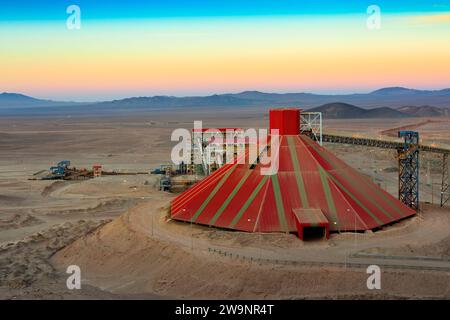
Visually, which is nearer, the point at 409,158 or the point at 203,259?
the point at 203,259

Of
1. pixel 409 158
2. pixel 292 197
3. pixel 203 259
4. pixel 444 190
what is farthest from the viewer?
pixel 444 190

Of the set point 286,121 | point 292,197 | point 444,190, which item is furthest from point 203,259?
point 444,190

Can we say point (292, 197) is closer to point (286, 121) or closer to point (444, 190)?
point (286, 121)

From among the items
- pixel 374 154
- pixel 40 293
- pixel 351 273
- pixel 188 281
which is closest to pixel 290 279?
pixel 351 273

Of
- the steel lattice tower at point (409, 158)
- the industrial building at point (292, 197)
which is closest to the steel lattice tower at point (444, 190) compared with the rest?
the steel lattice tower at point (409, 158)

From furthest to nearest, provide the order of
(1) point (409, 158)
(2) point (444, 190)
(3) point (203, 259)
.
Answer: (2) point (444, 190)
(1) point (409, 158)
(3) point (203, 259)

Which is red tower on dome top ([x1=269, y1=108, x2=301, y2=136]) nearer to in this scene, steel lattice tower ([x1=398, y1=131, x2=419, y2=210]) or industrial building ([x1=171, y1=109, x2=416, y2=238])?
industrial building ([x1=171, y1=109, x2=416, y2=238])

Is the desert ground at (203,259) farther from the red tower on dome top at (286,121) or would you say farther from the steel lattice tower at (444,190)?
the red tower on dome top at (286,121)

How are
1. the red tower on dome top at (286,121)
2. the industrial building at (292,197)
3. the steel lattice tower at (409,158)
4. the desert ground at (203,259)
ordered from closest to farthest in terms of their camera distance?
the desert ground at (203,259) < the industrial building at (292,197) < the red tower on dome top at (286,121) < the steel lattice tower at (409,158)

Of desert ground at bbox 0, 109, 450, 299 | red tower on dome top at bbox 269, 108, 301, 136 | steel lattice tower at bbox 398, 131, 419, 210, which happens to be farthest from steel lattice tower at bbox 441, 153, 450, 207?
red tower on dome top at bbox 269, 108, 301, 136

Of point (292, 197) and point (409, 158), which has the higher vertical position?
point (409, 158)
